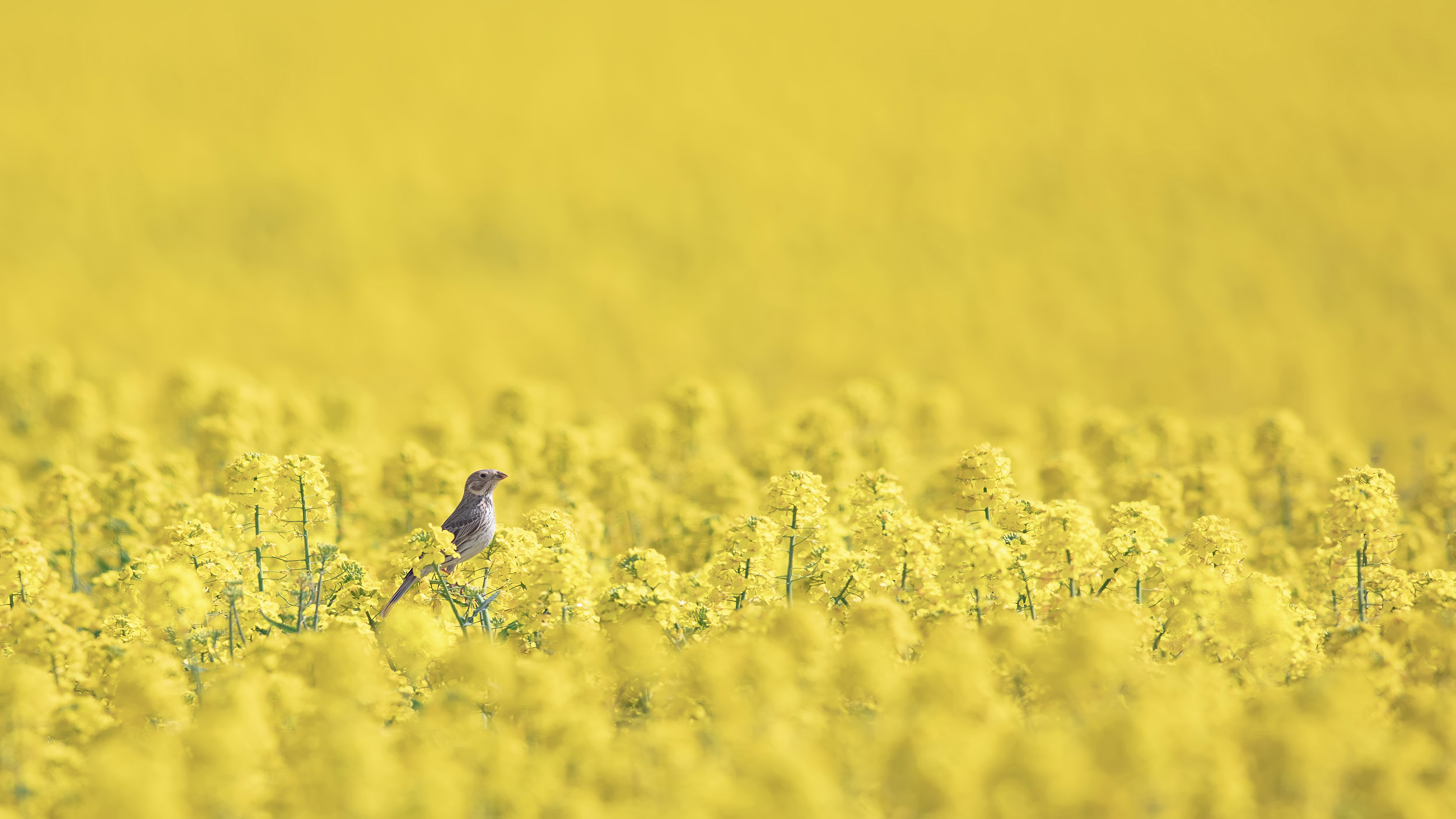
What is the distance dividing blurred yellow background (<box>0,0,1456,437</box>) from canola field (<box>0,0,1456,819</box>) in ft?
0.60

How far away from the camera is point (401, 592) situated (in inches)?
287

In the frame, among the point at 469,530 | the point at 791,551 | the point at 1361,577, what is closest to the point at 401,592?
the point at 469,530

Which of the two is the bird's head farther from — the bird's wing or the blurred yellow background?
the blurred yellow background

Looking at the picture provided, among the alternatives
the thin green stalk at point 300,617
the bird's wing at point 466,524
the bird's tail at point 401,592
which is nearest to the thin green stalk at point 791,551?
the bird's wing at point 466,524

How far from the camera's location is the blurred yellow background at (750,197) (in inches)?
1137

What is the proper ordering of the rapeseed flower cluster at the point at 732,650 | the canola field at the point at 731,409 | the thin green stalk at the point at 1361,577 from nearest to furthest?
the rapeseed flower cluster at the point at 732,650 < the canola field at the point at 731,409 < the thin green stalk at the point at 1361,577

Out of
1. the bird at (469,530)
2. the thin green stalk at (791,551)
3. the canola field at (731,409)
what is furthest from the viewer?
the thin green stalk at (791,551)

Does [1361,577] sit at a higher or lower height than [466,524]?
higher

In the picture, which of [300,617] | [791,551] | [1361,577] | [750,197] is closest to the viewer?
[300,617]

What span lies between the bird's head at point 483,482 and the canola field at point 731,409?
52 cm

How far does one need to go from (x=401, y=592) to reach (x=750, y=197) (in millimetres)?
29669

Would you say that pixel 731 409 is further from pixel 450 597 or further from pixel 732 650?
pixel 732 650

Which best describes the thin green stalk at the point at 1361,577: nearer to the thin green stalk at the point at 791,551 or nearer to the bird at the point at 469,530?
the thin green stalk at the point at 791,551

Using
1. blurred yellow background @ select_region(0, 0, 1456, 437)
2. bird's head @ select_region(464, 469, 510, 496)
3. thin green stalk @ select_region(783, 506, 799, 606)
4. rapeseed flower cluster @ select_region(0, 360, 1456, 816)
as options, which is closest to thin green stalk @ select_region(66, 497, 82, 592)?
rapeseed flower cluster @ select_region(0, 360, 1456, 816)
